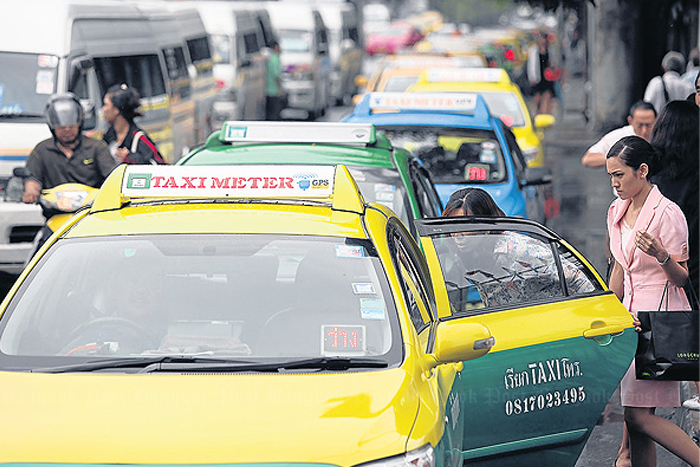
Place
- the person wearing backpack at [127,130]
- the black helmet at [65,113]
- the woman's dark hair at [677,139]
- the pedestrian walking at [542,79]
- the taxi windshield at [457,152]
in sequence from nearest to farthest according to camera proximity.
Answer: the woman's dark hair at [677,139], the black helmet at [65,113], the person wearing backpack at [127,130], the taxi windshield at [457,152], the pedestrian walking at [542,79]

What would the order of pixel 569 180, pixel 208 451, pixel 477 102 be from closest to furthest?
pixel 208 451 < pixel 477 102 < pixel 569 180

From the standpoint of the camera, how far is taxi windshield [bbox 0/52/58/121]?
10.9 metres

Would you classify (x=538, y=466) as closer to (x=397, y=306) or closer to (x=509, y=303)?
(x=509, y=303)

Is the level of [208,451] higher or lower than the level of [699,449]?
higher

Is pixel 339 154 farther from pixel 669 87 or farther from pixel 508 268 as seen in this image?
pixel 669 87

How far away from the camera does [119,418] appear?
12.2 ft

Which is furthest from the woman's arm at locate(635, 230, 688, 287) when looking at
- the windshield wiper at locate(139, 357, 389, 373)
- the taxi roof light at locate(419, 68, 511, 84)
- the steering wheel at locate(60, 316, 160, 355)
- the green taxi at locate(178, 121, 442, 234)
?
the taxi roof light at locate(419, 68, 511, 84)

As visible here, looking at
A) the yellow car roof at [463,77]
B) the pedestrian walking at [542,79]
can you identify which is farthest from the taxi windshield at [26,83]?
the pedestrian walking at [542,79]

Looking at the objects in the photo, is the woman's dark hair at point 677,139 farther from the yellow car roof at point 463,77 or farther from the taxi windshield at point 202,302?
the yellow car roof at point 463,77

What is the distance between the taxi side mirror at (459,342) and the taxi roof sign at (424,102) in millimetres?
6256

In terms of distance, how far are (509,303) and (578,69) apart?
4834cm

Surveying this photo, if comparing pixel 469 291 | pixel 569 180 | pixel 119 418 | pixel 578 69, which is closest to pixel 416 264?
pixel 469 291

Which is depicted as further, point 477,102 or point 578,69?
point 578,69

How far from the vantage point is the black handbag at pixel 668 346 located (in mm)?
5539
